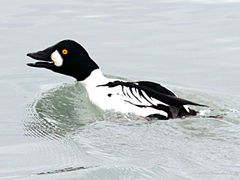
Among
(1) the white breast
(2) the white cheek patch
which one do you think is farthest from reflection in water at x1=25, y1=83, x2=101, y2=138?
(2) the white cheek patch

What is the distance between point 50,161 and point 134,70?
12.2ft

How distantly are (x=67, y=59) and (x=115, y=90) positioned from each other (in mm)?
831

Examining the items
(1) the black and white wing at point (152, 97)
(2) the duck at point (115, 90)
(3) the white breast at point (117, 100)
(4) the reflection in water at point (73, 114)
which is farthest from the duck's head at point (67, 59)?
(1) the black and white wing at point (152, 97)

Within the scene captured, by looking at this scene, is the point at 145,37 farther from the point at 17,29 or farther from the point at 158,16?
the point at 17,29

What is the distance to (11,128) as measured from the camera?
10000 mm

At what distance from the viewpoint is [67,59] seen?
1073cm

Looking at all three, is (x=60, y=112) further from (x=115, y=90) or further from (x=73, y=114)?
(x=115, y=90)

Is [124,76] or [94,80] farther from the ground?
[94,80]

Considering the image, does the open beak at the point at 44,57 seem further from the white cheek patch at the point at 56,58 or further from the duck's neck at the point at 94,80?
the duck's neck at the point at 94,80

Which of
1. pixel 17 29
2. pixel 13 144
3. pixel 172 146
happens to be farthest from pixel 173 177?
pixel 17 29

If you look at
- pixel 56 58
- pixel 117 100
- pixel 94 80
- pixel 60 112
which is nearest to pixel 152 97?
pixel 117 100

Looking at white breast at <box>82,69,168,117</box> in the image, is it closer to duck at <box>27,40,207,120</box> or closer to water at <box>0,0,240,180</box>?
duck at <box>27,40,207,120</box>

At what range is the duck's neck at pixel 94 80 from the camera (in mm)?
10758

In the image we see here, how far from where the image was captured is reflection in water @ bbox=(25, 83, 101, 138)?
32.6ft
